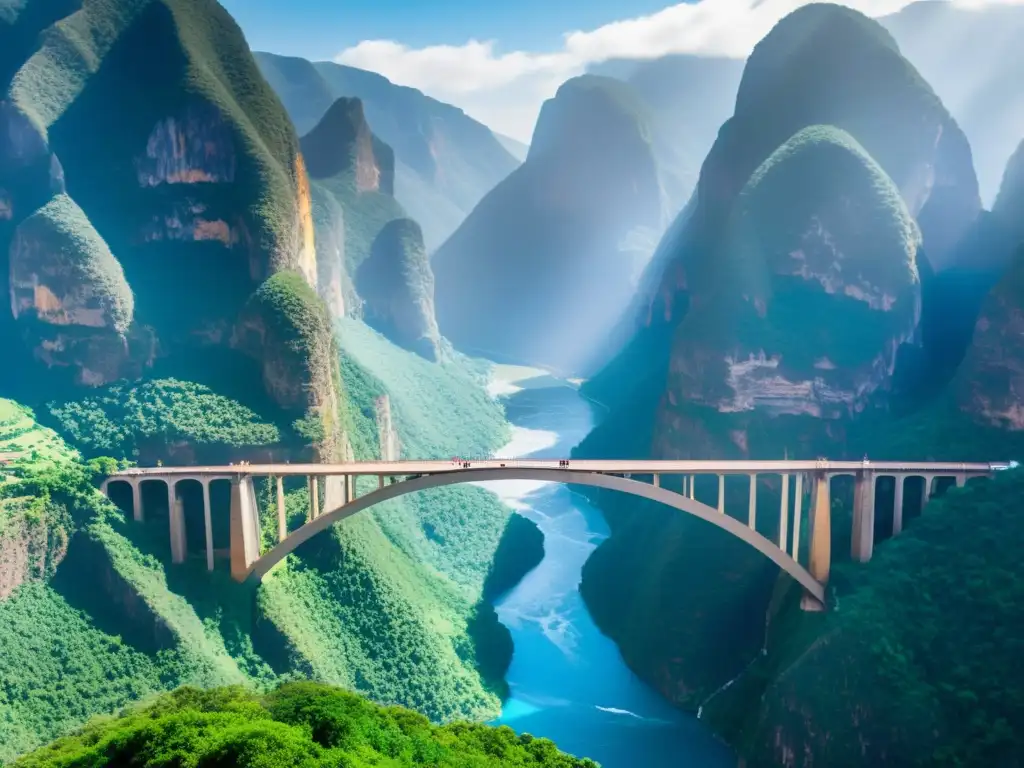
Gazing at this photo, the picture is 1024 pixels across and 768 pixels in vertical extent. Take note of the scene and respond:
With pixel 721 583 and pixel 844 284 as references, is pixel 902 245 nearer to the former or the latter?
pixel 844 284

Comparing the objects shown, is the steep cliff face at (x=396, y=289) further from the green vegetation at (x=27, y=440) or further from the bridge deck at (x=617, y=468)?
the bridge deck at (x=617, y=468)

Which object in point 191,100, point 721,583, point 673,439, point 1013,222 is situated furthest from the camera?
point 1013,222

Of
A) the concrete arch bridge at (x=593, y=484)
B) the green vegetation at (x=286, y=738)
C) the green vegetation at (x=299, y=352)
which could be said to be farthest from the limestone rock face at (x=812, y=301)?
the green vegetation at (x=286, y=738)

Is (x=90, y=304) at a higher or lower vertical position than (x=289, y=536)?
higher

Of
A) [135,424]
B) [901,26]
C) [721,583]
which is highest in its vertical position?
[901,26]

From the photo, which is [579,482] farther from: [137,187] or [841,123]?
[841,123]

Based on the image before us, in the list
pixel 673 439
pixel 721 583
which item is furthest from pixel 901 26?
pixel 721 583

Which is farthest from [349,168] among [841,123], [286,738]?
[286,738]
